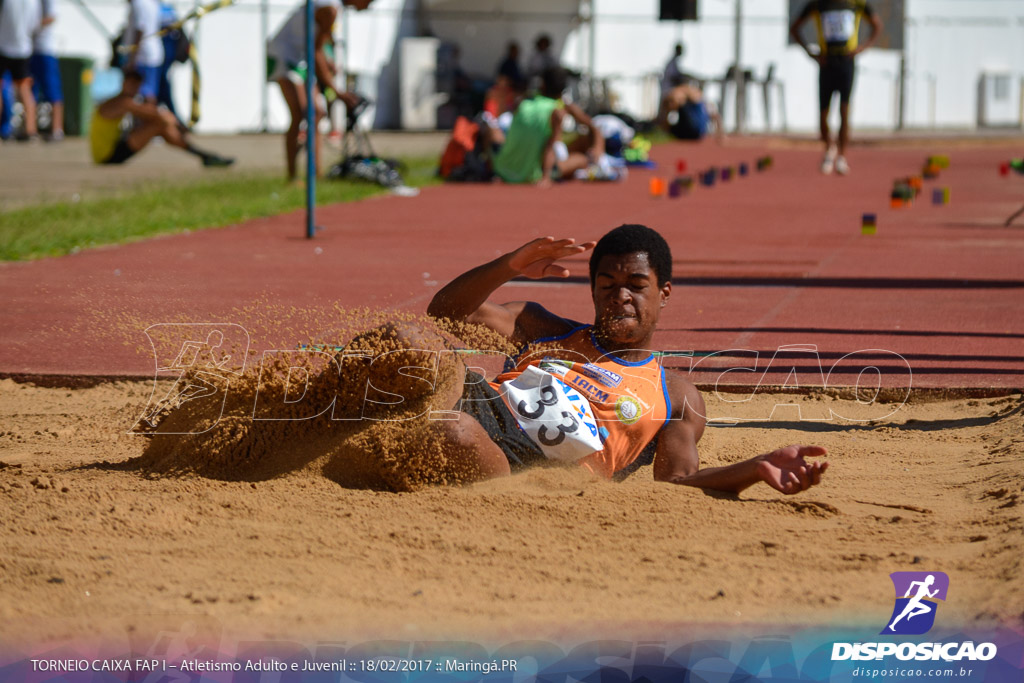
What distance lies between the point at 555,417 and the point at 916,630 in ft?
4.30

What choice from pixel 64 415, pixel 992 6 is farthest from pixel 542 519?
pixel 992 6

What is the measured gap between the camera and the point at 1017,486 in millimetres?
3572

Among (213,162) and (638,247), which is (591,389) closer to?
(638,247)

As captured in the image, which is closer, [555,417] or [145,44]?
[555,417]

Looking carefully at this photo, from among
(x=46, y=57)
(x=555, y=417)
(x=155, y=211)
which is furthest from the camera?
(x=46, y=57)

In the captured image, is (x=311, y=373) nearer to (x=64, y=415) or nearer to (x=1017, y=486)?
(x=64, y=415)

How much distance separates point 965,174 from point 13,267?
13372 millimetres

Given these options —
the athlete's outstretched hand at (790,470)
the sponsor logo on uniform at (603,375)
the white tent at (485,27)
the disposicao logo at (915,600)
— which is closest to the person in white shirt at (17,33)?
the white tent at (485,27)

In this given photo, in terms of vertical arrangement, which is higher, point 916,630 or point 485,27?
point 485,27

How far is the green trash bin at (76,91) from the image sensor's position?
2214 centimetres

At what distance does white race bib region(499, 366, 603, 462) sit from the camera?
3578mm

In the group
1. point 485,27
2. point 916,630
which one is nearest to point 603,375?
point 916,630

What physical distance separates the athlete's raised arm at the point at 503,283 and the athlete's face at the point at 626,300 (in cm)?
15

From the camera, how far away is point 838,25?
14.3 metres
